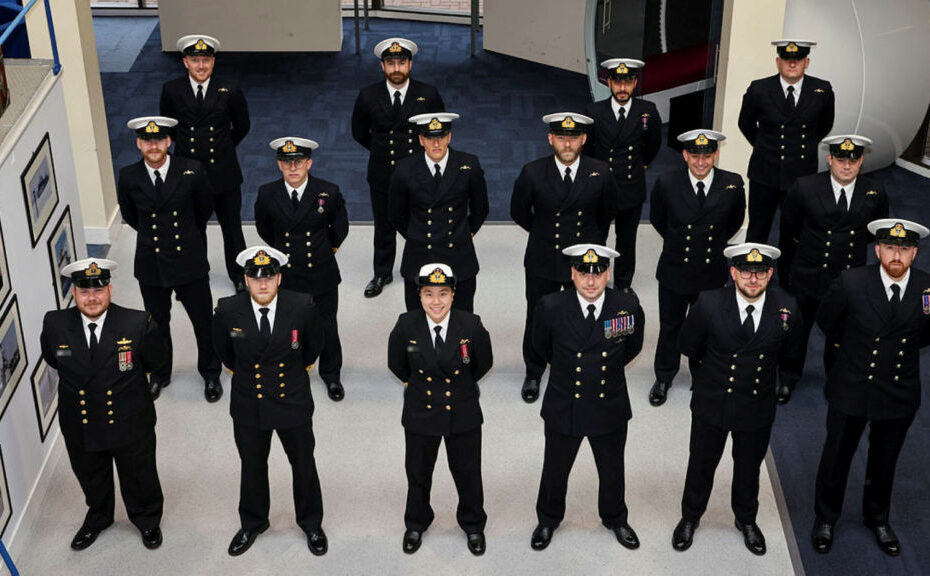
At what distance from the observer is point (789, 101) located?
24.5 feet

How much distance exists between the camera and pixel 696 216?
259 inches

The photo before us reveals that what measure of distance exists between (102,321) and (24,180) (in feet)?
3.65

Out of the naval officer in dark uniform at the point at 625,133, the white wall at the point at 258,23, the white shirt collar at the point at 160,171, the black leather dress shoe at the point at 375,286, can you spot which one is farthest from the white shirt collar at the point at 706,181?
the white wall at the point at 258,23

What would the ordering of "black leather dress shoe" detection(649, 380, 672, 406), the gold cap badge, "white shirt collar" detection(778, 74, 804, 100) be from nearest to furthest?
1. the gold cap badge
2. "black leather dress shoe" detection(649, 380, 672, 406)
3. "white shirt collar" detection(778, 74, 804, 100)

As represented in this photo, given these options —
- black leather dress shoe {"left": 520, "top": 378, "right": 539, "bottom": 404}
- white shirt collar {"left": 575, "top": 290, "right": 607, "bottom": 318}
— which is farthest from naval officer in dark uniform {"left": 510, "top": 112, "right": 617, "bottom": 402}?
white shirt collar {"left": 575, "top": 290, "right": 607, "bottom": 318}

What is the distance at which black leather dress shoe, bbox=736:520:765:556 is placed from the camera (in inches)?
227

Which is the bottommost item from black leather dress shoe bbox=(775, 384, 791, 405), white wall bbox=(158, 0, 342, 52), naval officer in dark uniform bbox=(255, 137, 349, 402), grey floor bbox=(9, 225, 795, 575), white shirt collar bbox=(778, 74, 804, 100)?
grey floor bbox=(9, 225, 795, 575)

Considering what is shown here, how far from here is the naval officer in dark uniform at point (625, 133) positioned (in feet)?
24.1

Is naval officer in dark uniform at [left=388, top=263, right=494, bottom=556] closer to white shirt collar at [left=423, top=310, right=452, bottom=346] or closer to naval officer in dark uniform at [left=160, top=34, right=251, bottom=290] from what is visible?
white shirt collar at [left=423, top=310, right=452, bottom=346]

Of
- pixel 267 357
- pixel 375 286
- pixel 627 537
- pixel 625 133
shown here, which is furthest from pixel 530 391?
pixel 267 357

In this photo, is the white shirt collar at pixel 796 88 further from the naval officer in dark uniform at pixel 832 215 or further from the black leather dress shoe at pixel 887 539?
the black leather dress shoe at pixel 887 539

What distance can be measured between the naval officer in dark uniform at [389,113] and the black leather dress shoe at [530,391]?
139 centimetres

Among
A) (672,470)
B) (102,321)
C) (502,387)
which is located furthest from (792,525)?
(102,321)

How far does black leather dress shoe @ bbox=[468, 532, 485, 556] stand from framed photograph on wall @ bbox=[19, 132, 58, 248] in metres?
2.56
